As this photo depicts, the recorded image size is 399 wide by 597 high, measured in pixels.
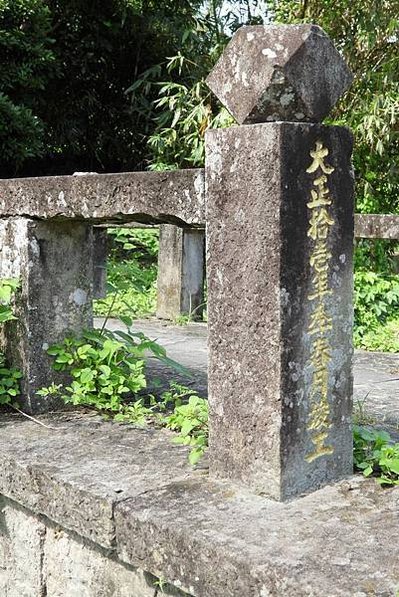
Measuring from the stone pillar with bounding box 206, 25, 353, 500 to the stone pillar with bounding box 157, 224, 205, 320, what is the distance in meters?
4.30

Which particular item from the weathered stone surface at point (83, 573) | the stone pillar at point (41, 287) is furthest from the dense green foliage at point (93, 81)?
the weathered stone surface at point (83, 573)

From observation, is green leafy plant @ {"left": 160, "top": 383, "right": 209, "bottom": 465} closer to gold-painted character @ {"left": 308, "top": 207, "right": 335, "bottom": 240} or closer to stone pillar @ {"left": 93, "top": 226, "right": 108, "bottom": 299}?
gold-painted character @ {"left": 308, "top": 207, "right": 335, "bottom": 240}

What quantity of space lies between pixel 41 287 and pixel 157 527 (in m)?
1.29

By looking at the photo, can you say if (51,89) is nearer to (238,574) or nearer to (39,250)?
(39,250)

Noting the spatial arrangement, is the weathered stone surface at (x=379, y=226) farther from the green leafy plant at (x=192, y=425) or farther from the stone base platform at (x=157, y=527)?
the stone base platform at (x=157, y=527)

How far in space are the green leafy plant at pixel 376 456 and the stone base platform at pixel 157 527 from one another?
0.05 metres

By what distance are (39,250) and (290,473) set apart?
1416mm

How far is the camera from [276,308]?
6.57 ft

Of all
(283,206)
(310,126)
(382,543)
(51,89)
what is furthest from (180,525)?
(51,89)

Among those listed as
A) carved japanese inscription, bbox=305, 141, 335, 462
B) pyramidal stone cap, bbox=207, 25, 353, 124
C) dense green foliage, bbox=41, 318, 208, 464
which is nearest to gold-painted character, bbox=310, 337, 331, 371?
carved japanese inscription, bbox=305, 141, 335, 462

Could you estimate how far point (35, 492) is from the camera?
241 cm

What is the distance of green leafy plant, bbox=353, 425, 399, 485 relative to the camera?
2.19 metres

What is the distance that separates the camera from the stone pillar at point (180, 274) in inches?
256

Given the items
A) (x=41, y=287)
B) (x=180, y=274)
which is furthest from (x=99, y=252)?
(x=41, y=287)
